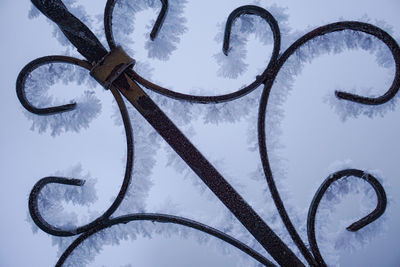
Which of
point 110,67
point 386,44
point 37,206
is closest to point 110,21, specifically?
point 110,67

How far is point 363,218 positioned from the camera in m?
0.57

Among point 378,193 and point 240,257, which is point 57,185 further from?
point 378,193

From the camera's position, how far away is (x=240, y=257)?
1.97ft

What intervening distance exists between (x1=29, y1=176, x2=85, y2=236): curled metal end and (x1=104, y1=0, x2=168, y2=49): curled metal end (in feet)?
0.95

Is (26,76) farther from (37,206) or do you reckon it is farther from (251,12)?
(251,12)

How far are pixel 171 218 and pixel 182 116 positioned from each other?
0.22 meters

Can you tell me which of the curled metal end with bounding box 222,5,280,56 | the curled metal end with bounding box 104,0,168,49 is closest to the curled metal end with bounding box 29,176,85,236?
the curled metal end with bounding box 104,0,168,49

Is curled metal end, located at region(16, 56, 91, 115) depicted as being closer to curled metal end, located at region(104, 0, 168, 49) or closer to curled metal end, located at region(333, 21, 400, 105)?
curled metal end, located at region(104, 0, 168, 49)

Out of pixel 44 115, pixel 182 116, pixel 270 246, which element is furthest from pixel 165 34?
pixel 270 246

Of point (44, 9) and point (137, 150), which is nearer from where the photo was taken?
point (44, 9)

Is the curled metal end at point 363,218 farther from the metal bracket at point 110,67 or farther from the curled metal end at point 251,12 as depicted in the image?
the metal bracket at point 110,67

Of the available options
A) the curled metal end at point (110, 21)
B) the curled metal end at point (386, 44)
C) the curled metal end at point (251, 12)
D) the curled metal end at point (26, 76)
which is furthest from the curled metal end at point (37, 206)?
the curled metal end at point (386, 44)

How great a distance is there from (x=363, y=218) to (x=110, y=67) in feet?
1.89

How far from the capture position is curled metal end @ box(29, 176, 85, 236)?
58 cm
